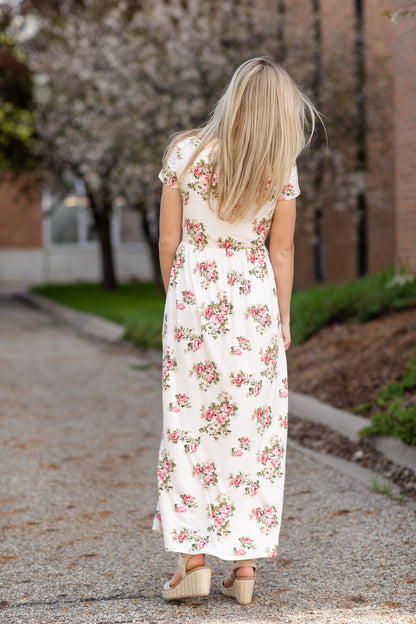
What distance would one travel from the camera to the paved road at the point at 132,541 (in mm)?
3068

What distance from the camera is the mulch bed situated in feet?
17.6

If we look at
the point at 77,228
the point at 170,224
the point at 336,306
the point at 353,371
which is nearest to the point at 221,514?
the point at 170,224

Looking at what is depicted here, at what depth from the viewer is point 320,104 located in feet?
52.7

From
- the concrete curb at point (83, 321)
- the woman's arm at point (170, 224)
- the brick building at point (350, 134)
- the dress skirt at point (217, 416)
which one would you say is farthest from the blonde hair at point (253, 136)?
the brick building at point (350, 134)

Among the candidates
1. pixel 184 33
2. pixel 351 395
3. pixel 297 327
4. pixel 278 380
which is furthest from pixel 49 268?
pixel 278 380

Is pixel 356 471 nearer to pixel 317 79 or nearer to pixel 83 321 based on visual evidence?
pixel 83 321

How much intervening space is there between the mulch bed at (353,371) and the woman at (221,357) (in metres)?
1.70

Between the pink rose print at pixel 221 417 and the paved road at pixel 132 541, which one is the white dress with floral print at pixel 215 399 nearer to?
the pink rose print at pixel 221 417

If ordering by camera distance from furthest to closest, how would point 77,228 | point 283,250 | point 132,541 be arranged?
point 77,228
point 132,541
point 283,250

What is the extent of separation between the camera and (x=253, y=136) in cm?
304

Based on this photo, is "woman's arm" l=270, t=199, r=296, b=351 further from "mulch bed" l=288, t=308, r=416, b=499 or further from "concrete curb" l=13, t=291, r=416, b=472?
"concrete curb" l=13, t=291, r=416, b=472

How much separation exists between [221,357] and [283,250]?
1.62 feet

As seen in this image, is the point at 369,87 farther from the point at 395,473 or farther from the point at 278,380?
the point at 278,380

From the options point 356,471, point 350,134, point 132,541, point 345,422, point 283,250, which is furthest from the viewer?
point 350,134
